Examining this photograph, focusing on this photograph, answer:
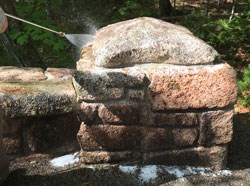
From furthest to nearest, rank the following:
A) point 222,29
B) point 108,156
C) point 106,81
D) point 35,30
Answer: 1. point 222,29
2. point 35,30
3. point 108,156
4. point 106,81

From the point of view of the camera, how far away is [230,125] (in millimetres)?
2770

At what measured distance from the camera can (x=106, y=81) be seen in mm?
2602

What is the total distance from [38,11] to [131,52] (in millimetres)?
2919

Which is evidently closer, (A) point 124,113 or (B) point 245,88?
(A) point 124,113

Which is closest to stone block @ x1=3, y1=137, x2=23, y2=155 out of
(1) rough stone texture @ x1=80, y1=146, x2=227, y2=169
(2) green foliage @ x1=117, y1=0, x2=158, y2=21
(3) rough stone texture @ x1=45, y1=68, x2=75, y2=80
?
(1) rough stone texture @ x1=80, y1=146, x2=227, y2=169

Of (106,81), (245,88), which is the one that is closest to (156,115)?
(106,81)

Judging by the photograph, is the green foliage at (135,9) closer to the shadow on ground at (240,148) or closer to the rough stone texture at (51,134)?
the shadow on ground at (240,148)

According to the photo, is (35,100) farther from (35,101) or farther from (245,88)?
(245,88)

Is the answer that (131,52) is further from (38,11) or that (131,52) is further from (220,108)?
(38,11)

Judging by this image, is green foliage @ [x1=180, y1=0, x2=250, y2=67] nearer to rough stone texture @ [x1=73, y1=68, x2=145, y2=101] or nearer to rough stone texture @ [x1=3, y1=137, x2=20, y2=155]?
rough stone texture @ [x1=73, y1=68, x2=145, y2=101]

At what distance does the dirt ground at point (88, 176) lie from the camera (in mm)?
2703

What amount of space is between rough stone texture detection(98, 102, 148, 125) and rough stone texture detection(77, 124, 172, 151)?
6 centimetres

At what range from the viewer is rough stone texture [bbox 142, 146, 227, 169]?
2.85 meters

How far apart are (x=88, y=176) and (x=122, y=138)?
0.36 metres
